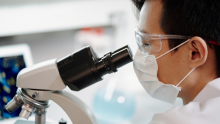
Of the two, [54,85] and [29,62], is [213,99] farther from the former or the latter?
[29,62]

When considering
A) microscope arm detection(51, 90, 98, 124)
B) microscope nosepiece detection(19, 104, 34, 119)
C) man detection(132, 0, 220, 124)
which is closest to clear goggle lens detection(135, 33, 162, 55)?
man detection(132, 0, 220, 124)

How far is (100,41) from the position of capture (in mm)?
1637

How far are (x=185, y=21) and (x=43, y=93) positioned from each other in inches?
19.1

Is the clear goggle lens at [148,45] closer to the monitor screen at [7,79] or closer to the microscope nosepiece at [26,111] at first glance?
the microscope nosepiece at [26,111]

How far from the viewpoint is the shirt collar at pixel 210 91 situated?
0.67 m

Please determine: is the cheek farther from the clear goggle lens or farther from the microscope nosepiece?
the microscope nosepiece

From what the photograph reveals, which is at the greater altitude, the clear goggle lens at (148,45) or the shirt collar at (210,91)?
the clear goggle lens at (148,45)

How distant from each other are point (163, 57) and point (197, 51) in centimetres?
11

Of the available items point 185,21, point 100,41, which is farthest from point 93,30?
point 185,21

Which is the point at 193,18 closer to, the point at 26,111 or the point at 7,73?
the point at 26,111

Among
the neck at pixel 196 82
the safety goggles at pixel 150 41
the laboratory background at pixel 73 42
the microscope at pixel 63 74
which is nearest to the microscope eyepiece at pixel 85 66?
the microscope at pixel 63 74

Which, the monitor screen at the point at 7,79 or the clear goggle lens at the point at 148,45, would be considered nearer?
the clear goggle lens at the point at 148,45

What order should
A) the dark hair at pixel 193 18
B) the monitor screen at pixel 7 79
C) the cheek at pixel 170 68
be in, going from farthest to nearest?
the monitor screen at pixel 7 79 < the cheek at pixel 170 68 < the dark hair at pixel 193 18

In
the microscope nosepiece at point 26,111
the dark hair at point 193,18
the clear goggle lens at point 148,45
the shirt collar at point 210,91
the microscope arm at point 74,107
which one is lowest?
the shirt collar at point 210,91
